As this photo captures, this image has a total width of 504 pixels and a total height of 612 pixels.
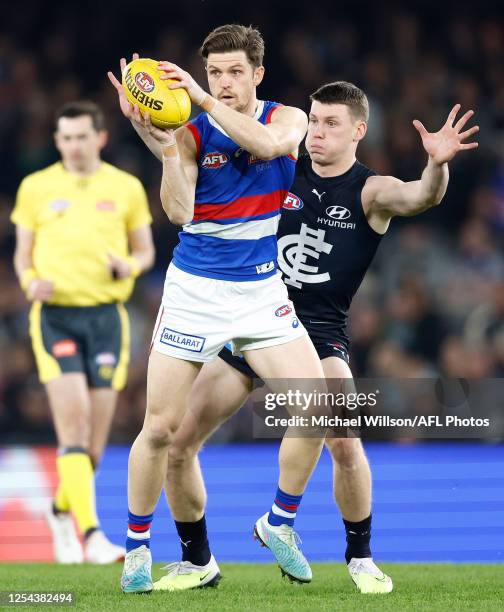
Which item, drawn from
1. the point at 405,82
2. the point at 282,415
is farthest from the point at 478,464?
the point at 405,82

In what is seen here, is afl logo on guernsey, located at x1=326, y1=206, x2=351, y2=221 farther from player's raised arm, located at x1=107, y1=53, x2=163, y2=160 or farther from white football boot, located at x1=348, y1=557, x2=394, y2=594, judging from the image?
white football boot, located at x1=348, y1=557, x2=394, y2=594

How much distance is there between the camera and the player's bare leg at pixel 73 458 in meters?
7.70

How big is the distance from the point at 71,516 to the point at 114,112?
6.39 meters

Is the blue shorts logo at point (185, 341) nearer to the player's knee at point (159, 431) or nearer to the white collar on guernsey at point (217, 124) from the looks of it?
the player's knee at point (159, 431)

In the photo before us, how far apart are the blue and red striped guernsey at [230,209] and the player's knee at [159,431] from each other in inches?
27.5

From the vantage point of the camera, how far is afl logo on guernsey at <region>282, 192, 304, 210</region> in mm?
6215

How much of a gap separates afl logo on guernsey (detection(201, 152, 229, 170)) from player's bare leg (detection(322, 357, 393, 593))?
118cm

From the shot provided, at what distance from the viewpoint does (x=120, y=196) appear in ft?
27.4

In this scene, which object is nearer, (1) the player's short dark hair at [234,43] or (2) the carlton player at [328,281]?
(1) the player's short dark hair at [234,43]

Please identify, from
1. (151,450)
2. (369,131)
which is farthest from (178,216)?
(369,131)

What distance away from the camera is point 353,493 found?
5895mm

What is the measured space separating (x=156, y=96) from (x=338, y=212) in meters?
1.39

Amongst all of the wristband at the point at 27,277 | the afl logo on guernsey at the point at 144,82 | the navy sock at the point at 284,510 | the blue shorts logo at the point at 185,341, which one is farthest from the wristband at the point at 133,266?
the afl logo on guernsey at the point at 144,82

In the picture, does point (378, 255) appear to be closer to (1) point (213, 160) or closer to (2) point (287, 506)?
(2) point (287, 506)
